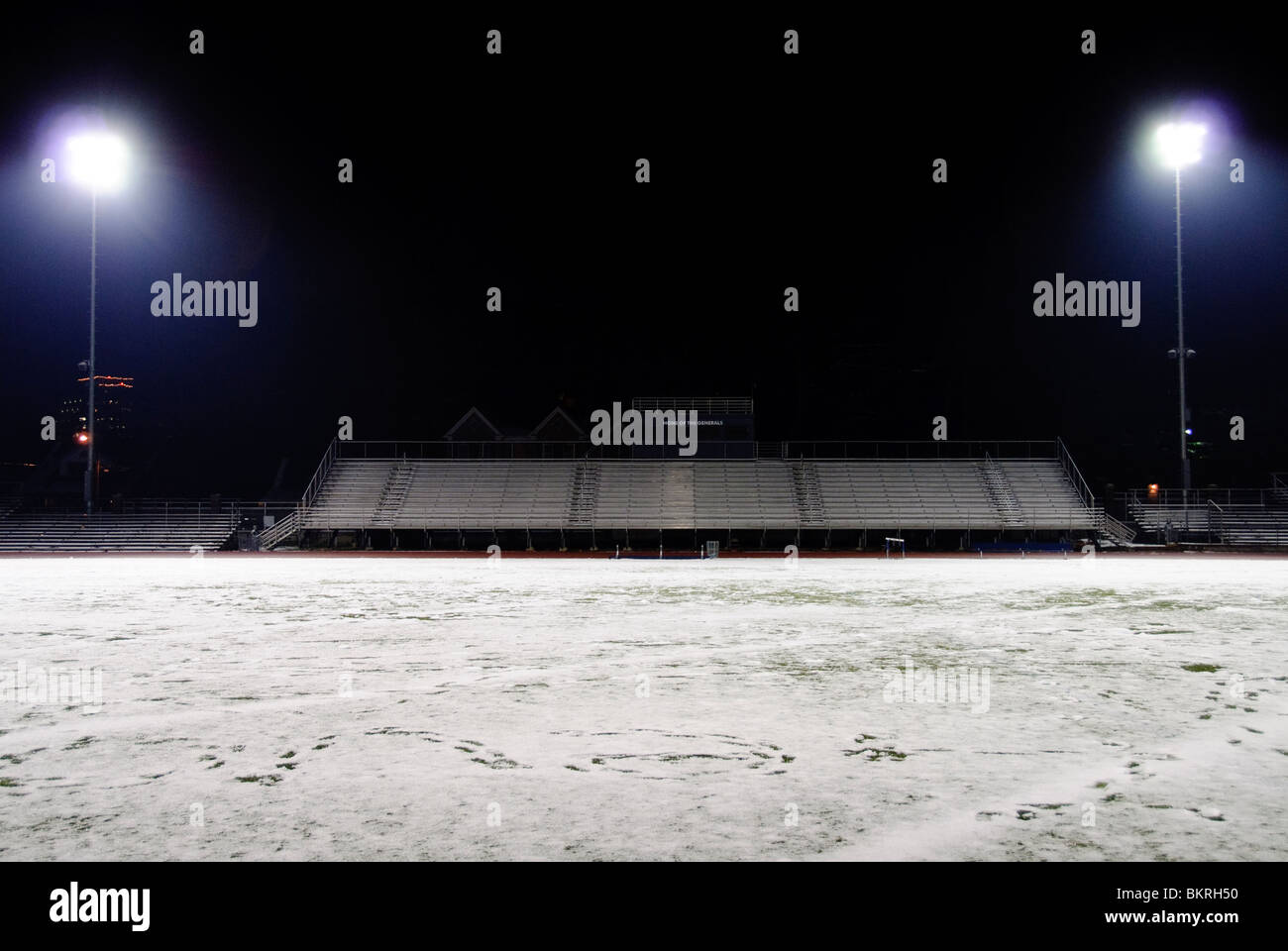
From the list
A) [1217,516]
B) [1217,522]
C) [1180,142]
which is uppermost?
[1180,142]

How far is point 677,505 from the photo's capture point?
39.2 m

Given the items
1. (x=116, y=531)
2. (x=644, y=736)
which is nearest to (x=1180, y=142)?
(x=644, y=736)

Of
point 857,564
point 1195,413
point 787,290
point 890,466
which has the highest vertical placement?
point 787,290

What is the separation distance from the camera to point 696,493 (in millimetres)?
40312

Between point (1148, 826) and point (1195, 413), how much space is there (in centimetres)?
5874

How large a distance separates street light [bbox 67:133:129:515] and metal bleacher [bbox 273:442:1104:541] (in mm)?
10872

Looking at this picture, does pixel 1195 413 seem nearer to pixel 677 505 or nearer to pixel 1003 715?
pixel 677 505

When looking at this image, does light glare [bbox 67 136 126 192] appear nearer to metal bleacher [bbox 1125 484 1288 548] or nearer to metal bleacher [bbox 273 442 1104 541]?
metal bleacher [bbox 273 442 1104 541]

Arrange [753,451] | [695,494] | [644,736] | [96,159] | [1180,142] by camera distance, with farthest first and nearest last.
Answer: [753,451], [695,494], [1180,142], [96,159], [644,736]

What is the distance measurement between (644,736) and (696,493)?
35.2 metres

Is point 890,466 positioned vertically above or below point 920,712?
above

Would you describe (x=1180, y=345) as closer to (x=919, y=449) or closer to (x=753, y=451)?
(x=919, y=449)

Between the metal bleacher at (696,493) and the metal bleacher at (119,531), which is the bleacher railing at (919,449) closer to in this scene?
the metal bleacher at (696,493)
